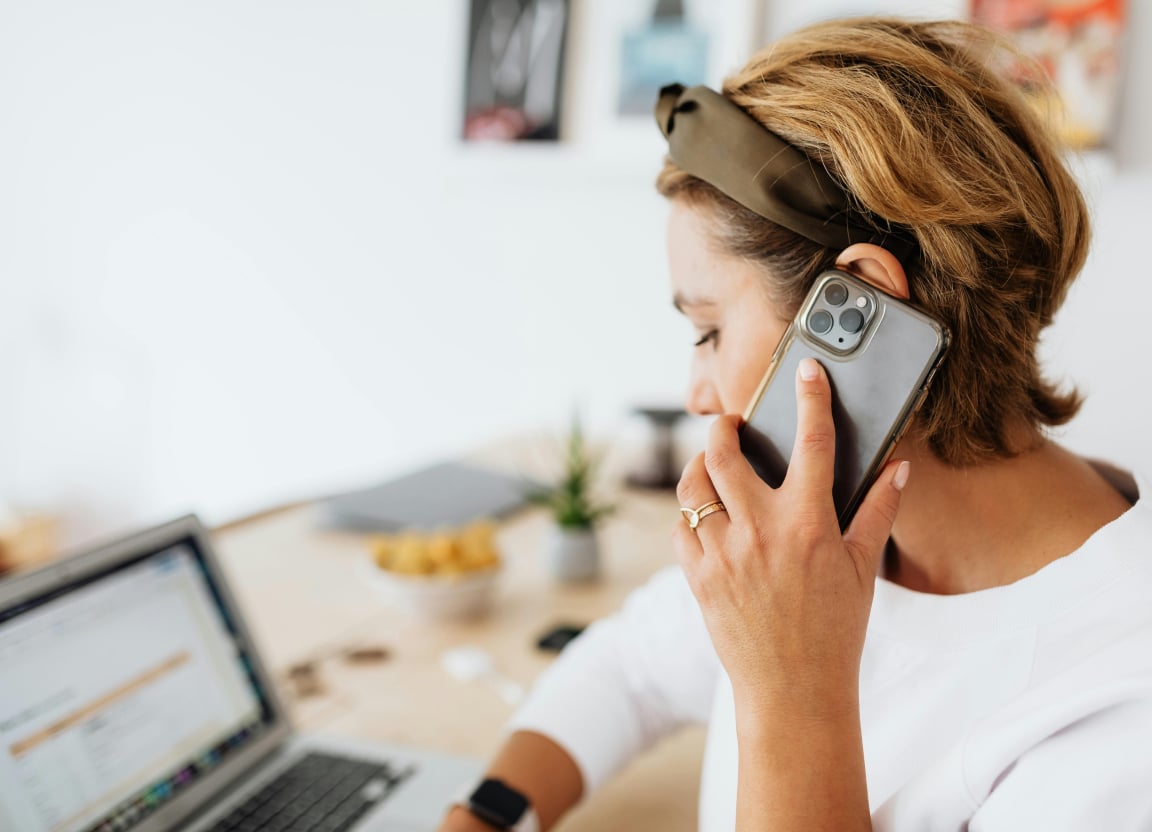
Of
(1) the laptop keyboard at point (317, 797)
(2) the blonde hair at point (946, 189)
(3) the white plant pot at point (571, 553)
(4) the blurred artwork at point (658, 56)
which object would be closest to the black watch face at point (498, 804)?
(1) the laptop keyboard at point (317, 797)

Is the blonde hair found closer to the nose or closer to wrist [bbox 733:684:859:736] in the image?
the nose

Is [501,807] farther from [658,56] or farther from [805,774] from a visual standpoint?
[658,56]

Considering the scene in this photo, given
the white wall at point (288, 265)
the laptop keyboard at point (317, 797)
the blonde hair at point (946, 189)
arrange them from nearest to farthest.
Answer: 1. the blonde hair at point (946, 189)
2. the laptop keyboard at point (317, 797)
3. the white wall at point (288, 265)

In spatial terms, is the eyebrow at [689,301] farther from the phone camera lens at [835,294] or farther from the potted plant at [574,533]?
the potted plant at [574,533]

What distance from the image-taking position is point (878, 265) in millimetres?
735

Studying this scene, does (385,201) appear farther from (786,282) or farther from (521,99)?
(786,282)

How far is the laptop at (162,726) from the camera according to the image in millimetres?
837

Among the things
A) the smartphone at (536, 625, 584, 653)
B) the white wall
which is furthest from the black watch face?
the white wall

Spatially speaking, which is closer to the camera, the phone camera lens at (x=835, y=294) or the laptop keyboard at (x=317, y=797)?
the phone camera lens at (x=835, y=294)

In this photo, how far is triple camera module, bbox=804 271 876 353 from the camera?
0.73 meters

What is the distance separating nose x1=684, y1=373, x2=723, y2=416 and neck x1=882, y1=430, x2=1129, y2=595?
168mm

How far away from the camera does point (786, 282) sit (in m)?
0.79

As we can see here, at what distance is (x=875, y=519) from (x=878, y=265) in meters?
0.19

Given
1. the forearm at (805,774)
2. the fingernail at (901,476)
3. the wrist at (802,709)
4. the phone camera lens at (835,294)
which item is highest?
the phone camera lens at (835,294)
